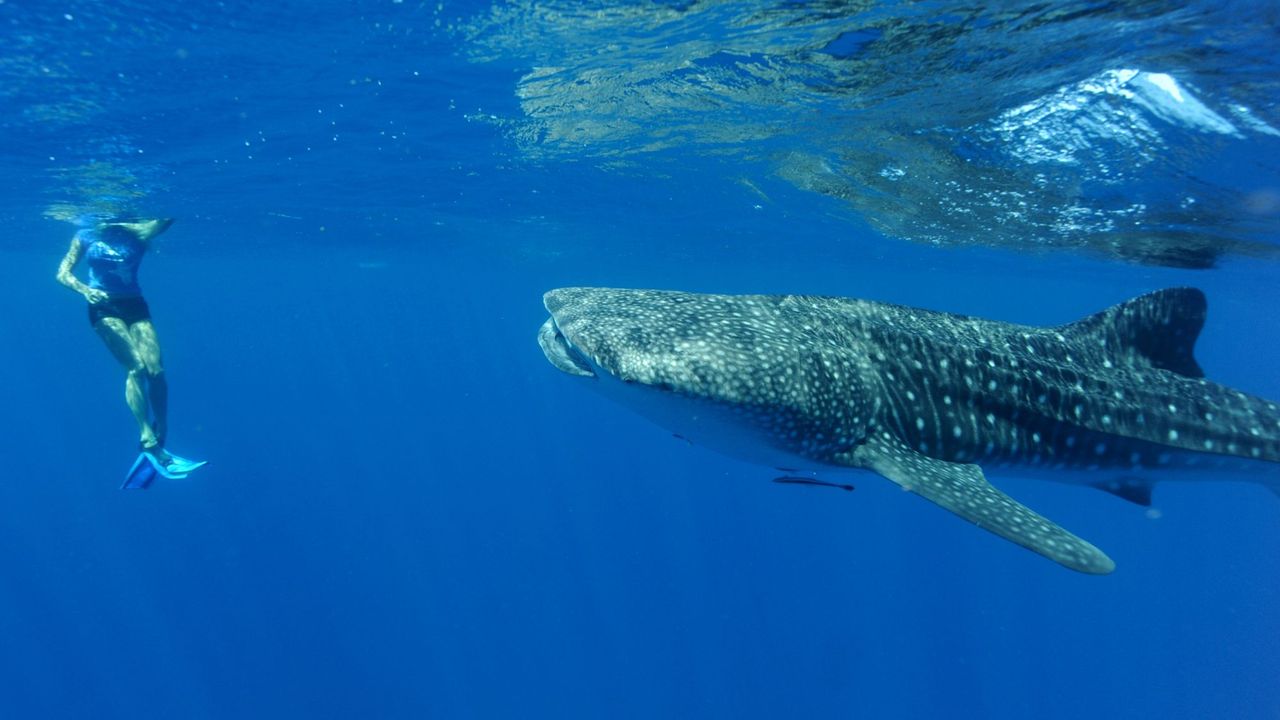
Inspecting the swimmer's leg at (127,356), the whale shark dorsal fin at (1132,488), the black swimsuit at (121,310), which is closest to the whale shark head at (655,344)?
the whale shark dorsal fin at (1132,488)

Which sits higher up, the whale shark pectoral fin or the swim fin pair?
the whale shark pectoral fin

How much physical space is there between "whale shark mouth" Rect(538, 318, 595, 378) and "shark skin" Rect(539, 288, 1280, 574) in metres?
0.02

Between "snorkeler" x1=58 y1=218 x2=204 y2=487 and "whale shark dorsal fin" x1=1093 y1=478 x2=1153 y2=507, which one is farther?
"snorkeler" x1=58 y1=218 x2=204 y2=487

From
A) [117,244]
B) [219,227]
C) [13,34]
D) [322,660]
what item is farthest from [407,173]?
[322,660]

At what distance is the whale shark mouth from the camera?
4.62 metres

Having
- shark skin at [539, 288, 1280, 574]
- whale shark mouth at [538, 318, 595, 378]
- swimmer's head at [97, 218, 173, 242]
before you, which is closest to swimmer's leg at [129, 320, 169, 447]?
whale shark mouth at [538, 318, 595, 378]

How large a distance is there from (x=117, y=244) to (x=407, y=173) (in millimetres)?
7997

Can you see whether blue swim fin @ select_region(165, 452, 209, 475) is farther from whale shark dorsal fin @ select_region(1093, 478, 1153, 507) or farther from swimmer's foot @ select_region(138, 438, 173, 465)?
whale shark dorsal fin @ select_region(1093, 478, 1153, 507)

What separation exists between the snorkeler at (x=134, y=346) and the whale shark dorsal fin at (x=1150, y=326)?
10794 mm

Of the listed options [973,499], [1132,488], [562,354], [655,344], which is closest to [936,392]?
[973,499]

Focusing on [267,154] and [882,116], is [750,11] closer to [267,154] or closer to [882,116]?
[882,116]

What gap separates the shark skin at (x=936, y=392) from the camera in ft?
14.0

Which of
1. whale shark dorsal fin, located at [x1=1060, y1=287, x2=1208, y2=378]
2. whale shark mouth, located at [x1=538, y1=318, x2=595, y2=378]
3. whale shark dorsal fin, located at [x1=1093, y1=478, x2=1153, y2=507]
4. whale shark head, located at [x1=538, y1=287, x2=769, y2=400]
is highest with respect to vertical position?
whale shark head, located at [x1=538, y1=287, x2=769, y2=400]

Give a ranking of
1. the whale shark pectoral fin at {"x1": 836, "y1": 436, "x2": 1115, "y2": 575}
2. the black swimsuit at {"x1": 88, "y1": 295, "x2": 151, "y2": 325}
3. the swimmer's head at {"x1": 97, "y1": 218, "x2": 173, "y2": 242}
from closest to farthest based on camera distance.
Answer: the whale shark pectoral fin at {"x1": 836, "y1": 436, "x2": 1115, "y2": 575} < the black swimsuit at {"x1": 88, "y1": 295, "x2": 151, "y2": 325} < the swimmer's head at {"x1": 97, "y1": 218, "x2": 173, "y2": 242}
